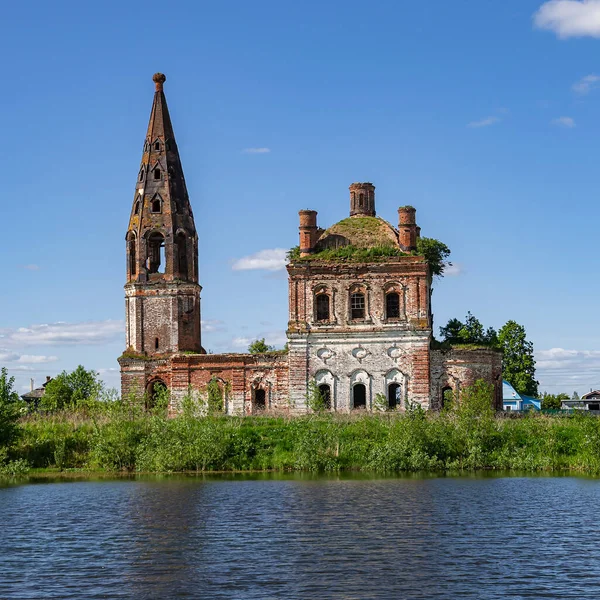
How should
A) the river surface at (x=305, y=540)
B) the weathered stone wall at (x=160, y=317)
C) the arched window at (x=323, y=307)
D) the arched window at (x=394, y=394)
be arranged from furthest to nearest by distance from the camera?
the weathered stone wall at (x=160, y=317) < the arched window at (x=323, y=307) < the arched window at (x=394, y=394) < the river surface at (x=305, y=540)

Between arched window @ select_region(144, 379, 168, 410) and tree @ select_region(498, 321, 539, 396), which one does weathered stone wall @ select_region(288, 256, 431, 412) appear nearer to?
arched window @ select_region(144, 379, 168, 410)

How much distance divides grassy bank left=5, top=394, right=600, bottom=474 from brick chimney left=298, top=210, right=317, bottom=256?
963 centimetres

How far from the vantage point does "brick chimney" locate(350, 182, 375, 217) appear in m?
48.4

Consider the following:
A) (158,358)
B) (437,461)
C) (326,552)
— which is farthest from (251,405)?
(326,552)

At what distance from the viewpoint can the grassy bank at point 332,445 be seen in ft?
117

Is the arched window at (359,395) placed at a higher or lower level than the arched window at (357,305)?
lower

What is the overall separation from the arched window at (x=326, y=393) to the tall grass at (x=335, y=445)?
586cm

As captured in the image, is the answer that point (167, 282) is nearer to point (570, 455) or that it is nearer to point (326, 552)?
point (570, 455)

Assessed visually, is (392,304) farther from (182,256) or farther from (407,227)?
(182,256)

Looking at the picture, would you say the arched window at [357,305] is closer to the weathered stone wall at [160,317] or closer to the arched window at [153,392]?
the weathered stone wall at [160,317]

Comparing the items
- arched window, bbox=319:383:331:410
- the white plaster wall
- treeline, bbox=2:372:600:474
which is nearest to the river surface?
treeline, bbox=2:372:600:474

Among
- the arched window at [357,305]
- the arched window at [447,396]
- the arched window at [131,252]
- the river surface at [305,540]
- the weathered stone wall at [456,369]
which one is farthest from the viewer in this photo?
the arched window at [131,252]

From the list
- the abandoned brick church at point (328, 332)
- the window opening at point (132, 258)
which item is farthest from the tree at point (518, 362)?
the window opening at point (132, 258)

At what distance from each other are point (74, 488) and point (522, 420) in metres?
16.1
